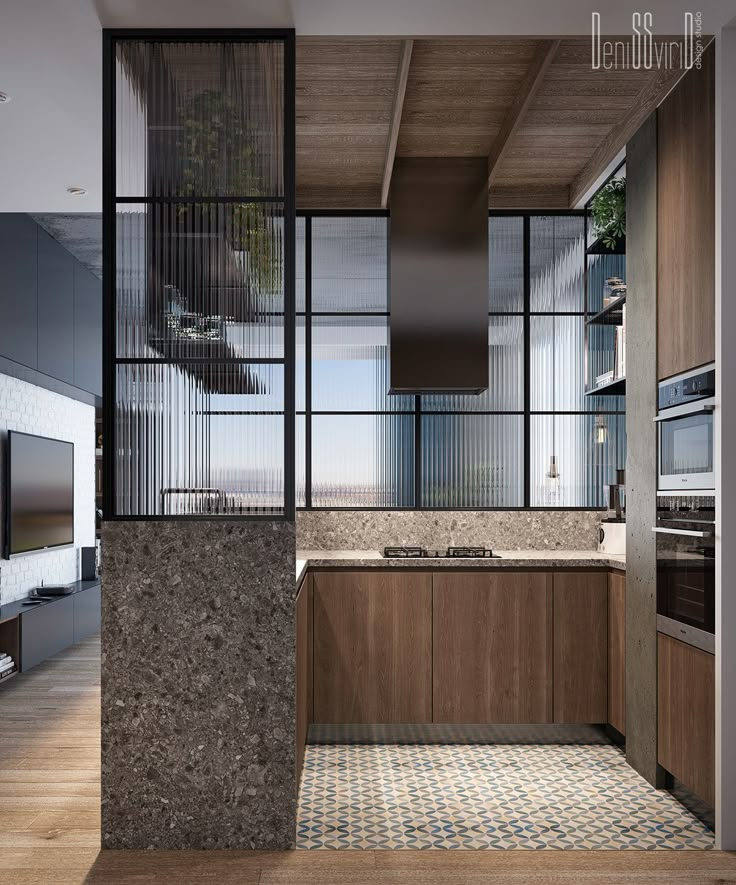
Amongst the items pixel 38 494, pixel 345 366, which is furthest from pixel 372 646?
pixel 38 494

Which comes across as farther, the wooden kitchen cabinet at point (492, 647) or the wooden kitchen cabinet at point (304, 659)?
the wooden kitchen cabinet at point (492, 647)

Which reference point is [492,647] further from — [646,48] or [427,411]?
[646,48]

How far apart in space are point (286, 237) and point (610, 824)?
234 cm

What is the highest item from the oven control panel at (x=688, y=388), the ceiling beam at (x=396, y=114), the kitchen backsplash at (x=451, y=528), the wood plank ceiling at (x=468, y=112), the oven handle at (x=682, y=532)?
the wood plank ceiling at (x=468, y=112)

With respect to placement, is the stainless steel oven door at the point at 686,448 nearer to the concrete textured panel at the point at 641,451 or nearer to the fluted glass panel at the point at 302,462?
the concrete textured panel at the point at 641,451

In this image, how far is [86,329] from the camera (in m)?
6.52

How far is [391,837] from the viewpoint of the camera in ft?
9.00

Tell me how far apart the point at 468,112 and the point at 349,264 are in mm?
1149

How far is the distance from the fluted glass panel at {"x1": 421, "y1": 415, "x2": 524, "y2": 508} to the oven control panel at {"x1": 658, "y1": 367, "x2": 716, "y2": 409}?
140 cm

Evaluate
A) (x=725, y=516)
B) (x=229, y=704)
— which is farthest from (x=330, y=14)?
(x=229, y=704)

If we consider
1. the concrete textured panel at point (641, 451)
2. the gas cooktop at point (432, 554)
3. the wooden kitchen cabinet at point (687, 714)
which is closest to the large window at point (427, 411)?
the gas cooktop at point (432, 554)

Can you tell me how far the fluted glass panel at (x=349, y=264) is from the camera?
14.7ft

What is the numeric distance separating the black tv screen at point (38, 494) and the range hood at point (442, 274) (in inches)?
120

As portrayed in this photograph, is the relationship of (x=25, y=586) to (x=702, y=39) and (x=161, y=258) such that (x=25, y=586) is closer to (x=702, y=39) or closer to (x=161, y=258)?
(x=161, y=258)
